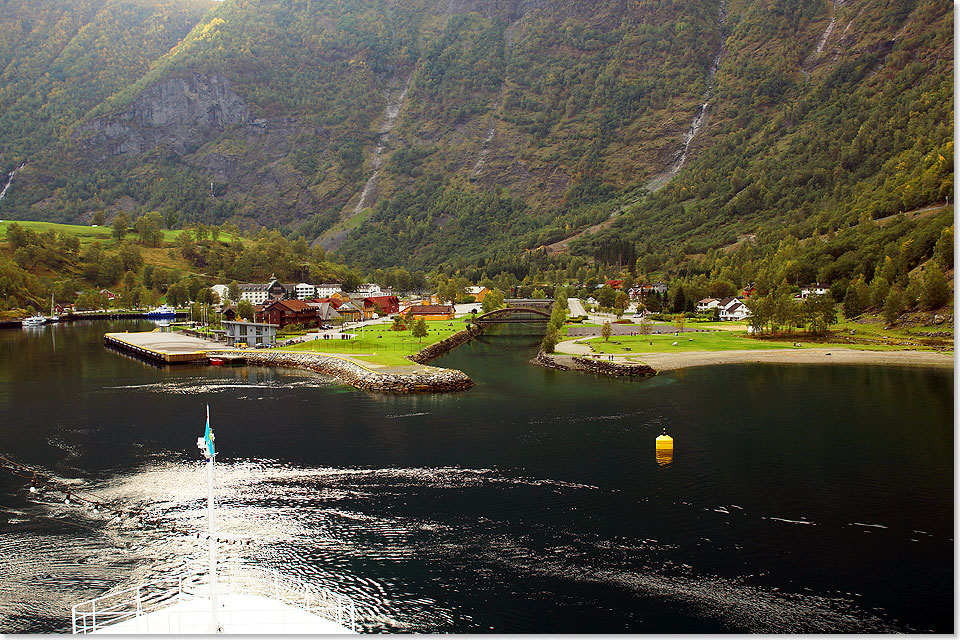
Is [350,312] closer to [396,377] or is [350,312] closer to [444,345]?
[444,345]

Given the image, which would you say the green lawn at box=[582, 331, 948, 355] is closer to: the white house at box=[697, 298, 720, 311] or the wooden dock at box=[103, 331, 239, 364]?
the white house at box=[697, 298, 720, 311]

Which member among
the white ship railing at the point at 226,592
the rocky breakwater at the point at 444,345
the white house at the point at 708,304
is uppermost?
the white house at the point at 708,304

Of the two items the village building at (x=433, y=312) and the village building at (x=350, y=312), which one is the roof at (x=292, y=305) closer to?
the village building at (x=350, y=312)

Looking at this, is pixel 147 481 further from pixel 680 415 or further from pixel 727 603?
pixel 680 415

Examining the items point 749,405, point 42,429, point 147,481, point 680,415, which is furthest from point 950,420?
point 42,429

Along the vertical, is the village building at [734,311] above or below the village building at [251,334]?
above

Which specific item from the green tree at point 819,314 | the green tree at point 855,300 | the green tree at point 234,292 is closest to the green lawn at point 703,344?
the green tree at point 819,314

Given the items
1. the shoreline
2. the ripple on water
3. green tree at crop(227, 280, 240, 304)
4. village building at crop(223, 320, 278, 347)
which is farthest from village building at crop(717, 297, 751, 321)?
green tree at crop(227, 280, 240, 304)
